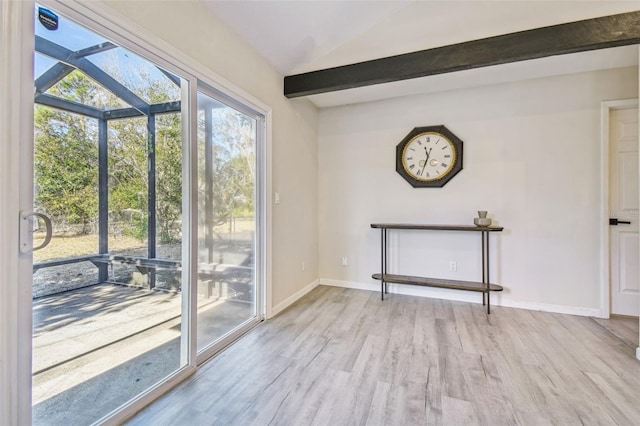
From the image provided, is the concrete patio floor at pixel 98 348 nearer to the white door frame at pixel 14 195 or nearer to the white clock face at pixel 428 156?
the white door frame at pixel 14 195

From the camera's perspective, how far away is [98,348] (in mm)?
1449

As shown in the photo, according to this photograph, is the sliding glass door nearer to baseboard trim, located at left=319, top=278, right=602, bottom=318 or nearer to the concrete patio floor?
the concrete patio floor

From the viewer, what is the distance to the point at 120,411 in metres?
1.45

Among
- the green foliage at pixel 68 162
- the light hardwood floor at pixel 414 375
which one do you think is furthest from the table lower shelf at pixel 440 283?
the green foliage at pixel 68 162

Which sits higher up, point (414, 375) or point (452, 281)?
point (452, 281)

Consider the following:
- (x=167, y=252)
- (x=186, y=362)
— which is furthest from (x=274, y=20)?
(x=186, y=362)

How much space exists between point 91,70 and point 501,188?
371cm

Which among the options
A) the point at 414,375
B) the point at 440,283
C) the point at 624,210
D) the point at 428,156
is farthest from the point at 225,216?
the point at 624,210

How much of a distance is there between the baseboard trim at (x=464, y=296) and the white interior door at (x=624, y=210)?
0.32 m

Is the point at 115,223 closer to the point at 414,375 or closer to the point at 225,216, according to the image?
the point at 225,216

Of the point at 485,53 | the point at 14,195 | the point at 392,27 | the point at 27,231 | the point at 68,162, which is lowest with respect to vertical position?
the point at 27,231

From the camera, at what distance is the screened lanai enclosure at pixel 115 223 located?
48.4 inches

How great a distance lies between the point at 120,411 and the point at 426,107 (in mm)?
3895

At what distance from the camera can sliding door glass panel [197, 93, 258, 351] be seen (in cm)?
208
